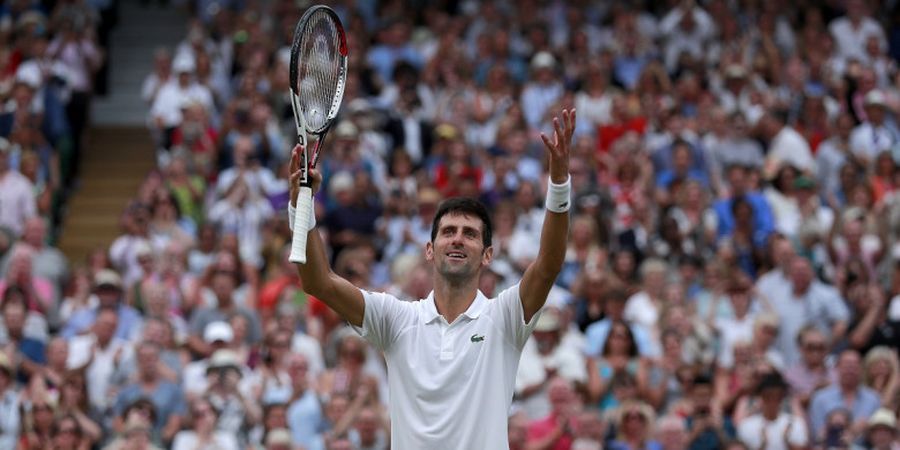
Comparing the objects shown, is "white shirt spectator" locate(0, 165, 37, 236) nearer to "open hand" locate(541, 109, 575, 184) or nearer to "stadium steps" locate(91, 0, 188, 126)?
"stadium steps" locate(91, 0, 188, 126)

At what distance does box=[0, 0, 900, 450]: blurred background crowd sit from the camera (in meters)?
12.7

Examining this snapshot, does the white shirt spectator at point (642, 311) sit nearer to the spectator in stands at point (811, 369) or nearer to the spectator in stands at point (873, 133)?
the spectator in stands at point (811, 369)

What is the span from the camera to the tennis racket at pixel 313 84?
6613mm

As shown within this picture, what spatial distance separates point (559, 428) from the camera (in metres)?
12.4

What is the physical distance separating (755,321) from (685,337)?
2.22 ft

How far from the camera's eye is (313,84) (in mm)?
7070

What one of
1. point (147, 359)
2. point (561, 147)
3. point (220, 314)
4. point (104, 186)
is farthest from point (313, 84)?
point (104, 186)

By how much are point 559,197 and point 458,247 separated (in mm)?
488

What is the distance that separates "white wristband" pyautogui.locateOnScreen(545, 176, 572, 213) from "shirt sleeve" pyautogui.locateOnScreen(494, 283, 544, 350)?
42 centimetres

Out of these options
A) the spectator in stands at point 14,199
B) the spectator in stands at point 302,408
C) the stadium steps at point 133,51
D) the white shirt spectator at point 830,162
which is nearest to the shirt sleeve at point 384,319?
the spectator in stands at point 302,408

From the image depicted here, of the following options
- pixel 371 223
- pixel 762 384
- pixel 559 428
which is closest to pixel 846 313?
pixel 762 384

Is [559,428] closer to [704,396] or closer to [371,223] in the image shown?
[704,396]

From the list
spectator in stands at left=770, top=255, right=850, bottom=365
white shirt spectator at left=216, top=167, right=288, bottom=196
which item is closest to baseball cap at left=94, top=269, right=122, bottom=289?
white shirt spectator at left=216, top=167, right=288, bottom=196

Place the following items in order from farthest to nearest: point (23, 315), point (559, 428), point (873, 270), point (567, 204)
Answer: point (873, 270), point (23, 315), point (559, 428), point (567, 204)
